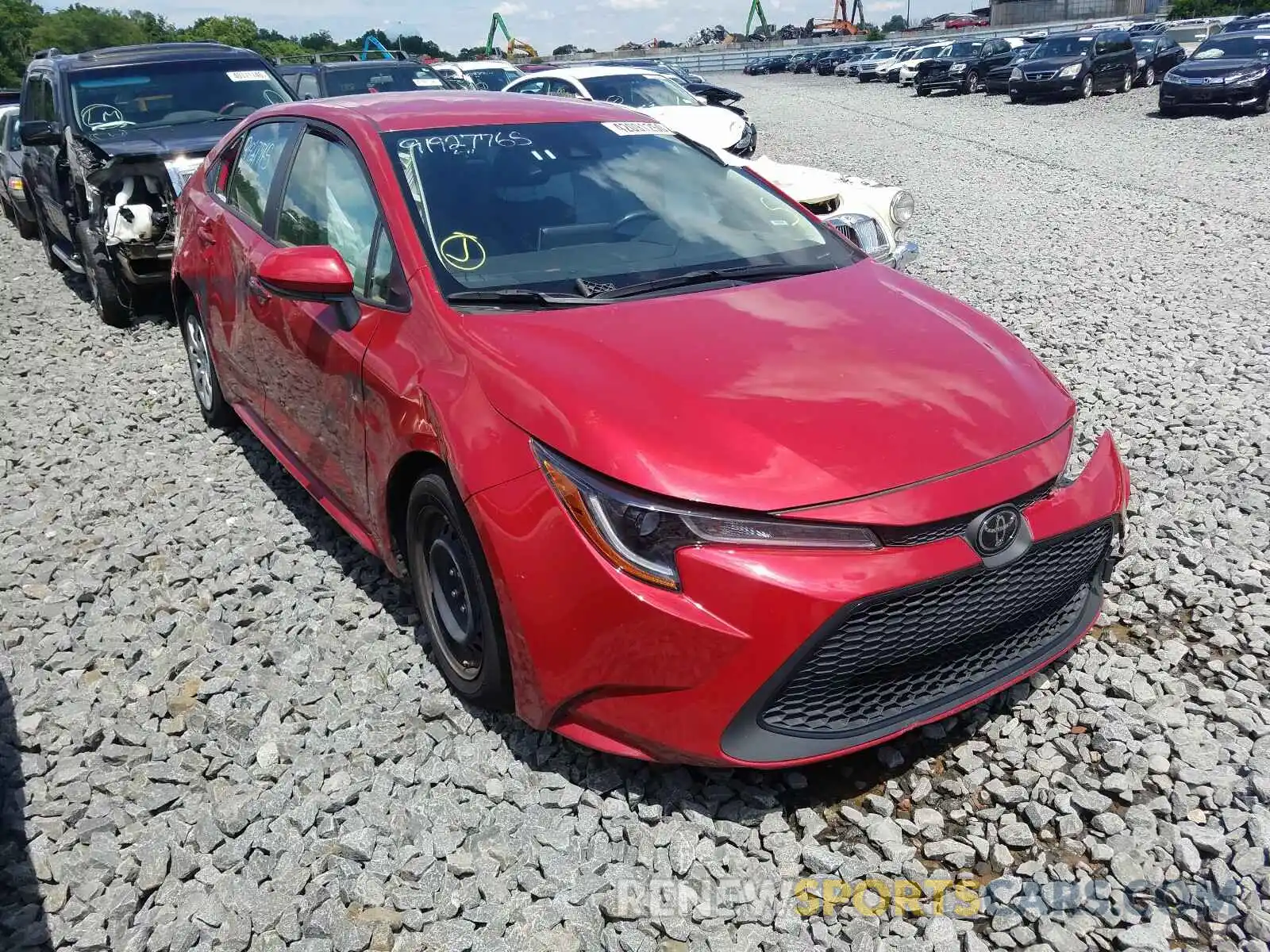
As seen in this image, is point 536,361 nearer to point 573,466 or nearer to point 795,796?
point 573,466

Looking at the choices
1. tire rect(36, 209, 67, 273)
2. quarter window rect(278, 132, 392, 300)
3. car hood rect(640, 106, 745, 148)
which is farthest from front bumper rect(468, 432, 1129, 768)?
car hood rect(640, 106, 745, 148)

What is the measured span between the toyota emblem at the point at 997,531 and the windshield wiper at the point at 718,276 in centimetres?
123


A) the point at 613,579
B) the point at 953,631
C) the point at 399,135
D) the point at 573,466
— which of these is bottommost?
the point at 953,631

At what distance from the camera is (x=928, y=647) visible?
2.45 metres

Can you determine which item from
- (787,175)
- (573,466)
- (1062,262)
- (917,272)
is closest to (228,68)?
(787,175)

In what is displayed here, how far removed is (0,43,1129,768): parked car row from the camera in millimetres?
2303

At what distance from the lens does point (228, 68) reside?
8648 mm

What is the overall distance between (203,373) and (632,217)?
3.05 meters

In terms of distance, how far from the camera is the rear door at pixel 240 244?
4172 millimetres

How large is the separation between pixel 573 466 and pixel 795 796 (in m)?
1.11

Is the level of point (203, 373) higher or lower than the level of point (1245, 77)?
lower

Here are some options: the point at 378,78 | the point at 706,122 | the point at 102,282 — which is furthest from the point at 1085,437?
the point at 378,78

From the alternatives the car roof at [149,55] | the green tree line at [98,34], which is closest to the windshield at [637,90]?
the car roof at [149,55]

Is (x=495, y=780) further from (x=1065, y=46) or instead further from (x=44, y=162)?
(x=1065, y=46)
